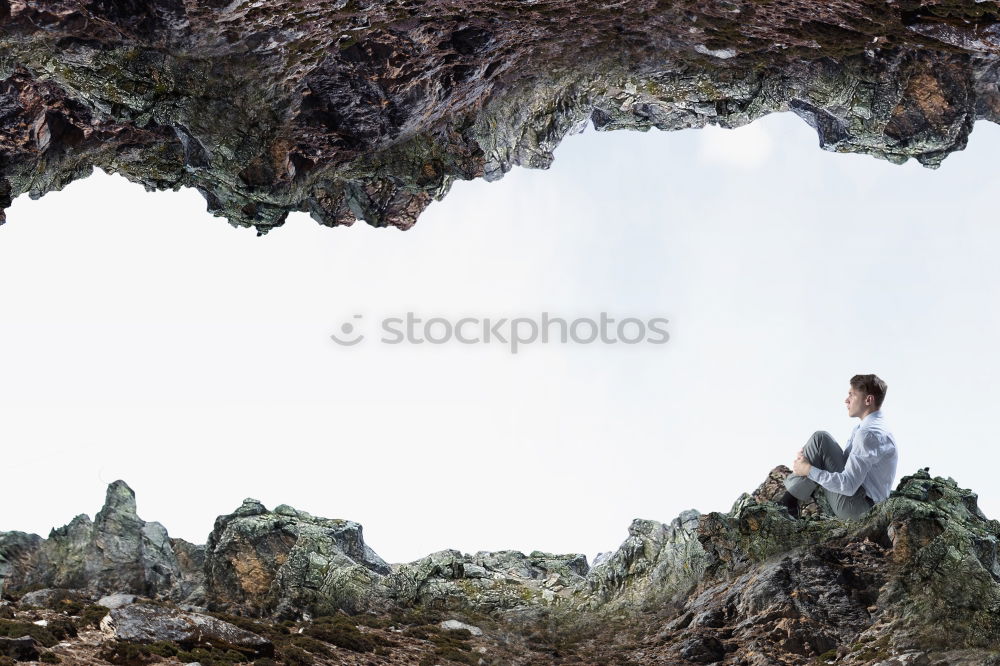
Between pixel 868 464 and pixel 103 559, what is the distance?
2336 centimetres

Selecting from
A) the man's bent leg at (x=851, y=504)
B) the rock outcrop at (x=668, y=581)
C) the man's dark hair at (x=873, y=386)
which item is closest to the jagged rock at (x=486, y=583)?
the rock outcrop at (x=668, y=581)

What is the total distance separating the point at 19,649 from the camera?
1513 cm

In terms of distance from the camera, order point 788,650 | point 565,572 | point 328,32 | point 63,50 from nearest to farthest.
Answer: point 788,650 → point 63,50 → point 328,32 → point 565,572

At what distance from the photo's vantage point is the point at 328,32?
68.6 feet

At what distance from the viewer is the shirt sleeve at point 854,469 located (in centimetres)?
1688

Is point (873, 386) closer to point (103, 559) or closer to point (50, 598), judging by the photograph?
point (50, 598)

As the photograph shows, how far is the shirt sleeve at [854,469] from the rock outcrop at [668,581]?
5.63ft

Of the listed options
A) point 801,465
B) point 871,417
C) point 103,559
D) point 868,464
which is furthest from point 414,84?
point 103,559

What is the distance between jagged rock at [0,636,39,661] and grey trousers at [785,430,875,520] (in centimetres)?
1686

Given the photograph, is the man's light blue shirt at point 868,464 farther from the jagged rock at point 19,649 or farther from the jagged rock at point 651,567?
the jagged rock at point 19,649

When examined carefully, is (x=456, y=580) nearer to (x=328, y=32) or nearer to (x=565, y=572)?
(x=565, y=572)

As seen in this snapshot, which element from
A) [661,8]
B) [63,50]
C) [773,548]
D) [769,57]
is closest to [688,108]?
[769,57]

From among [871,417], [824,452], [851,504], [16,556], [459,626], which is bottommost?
[459,626]

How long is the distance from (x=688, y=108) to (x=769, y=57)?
3.56 meters
